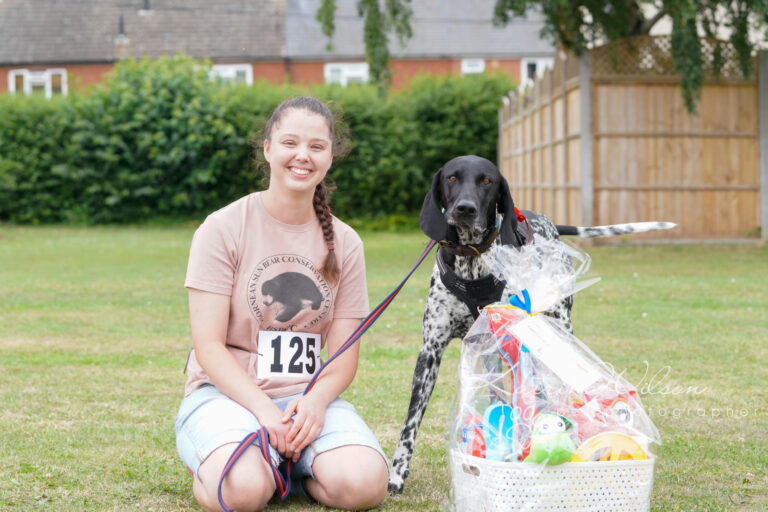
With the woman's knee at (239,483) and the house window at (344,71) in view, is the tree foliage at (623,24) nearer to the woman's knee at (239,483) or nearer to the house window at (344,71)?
the woman's knee at (239,483)

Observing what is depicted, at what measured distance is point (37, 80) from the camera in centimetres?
3294

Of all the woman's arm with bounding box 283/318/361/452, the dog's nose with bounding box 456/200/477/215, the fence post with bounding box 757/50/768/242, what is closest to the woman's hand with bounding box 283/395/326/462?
the woman's arm with bounding box 283/318/361/452

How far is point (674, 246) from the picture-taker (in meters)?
15.0

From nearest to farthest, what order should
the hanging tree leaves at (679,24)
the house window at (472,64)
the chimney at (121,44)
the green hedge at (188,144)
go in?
the hanging tree leaves at (679,24) < the green hedge at (188,144) < the house window at (472,64) < the chimney at (121,44)

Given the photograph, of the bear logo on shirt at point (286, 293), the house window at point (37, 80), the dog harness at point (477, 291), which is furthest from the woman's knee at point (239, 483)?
the house window at point (37, 80)

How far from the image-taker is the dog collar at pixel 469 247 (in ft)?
12.8

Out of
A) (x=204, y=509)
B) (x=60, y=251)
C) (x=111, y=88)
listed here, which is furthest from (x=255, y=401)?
(x=111, y=88)

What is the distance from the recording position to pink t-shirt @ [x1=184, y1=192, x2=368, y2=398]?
3.47 metres

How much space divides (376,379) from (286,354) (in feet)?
7.18

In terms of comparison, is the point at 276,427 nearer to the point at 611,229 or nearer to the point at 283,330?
the point at 283,330

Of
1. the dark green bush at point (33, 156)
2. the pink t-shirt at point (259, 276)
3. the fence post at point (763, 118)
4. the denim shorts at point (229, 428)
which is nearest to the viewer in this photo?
the denim shorts at point (229, 428)

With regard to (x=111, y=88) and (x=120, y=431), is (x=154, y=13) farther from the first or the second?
(x=120, y=431)

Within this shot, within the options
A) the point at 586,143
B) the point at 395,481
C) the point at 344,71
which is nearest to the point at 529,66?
the point at 344,71

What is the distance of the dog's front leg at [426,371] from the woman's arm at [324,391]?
15.0 inches
